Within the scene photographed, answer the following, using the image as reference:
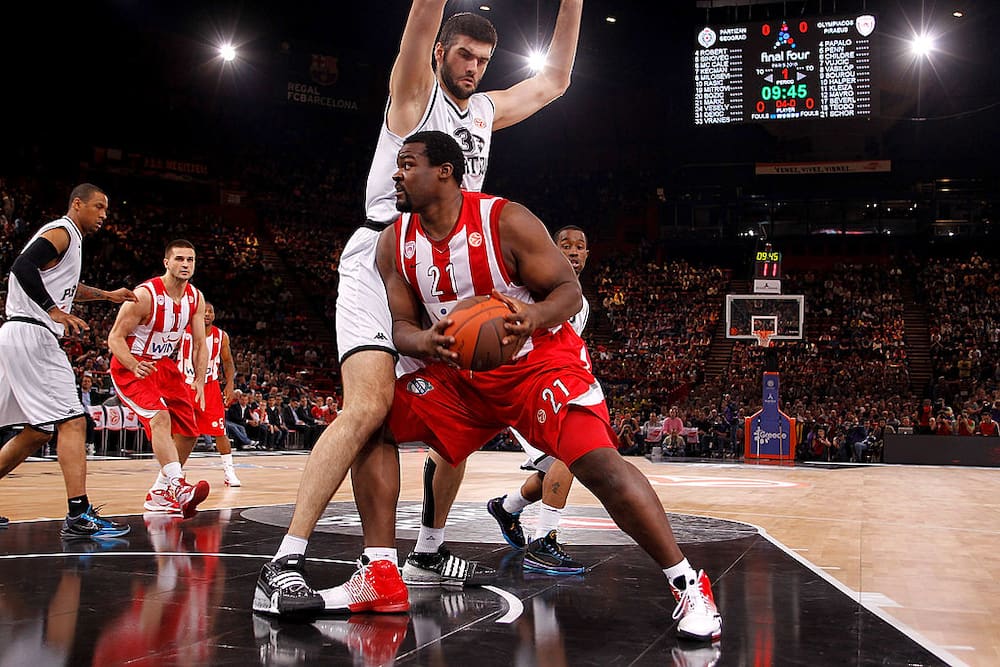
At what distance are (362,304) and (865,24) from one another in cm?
1239

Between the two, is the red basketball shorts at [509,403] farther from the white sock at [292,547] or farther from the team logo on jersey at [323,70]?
the team logo on jersey at [323,70]

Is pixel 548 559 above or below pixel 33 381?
below

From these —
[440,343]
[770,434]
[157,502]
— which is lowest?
[770,434]

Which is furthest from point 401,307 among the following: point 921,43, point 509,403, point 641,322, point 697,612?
point 641,322

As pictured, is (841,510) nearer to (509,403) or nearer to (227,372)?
(509,403)

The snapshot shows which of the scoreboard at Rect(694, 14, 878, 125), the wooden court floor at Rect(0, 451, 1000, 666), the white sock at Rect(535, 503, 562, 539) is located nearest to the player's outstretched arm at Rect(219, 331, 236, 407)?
the wooden court floor at Rect(0, 451, 1000, 666)

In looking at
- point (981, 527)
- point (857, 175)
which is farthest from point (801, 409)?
point (981, 527)

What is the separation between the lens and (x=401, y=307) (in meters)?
3.08

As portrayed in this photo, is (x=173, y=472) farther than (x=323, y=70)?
No

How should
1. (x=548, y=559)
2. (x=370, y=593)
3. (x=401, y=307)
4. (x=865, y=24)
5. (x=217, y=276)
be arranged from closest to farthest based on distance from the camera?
1. (x=370, y=593)
2. (x=401, y=307)
3. (x=548, y=559)
4. (x=865, y=24)
5. (x=217, y=276)

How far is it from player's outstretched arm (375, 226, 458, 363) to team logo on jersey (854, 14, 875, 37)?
12.2m

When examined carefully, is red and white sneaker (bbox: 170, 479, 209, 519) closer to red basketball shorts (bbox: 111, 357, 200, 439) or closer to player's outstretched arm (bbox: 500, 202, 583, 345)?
red basketball shorts (bbox: 111, 357, 200, 439)

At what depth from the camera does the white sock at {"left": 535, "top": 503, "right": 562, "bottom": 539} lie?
153 inches

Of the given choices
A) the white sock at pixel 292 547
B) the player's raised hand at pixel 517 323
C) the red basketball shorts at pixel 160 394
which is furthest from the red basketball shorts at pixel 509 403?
the red basketball shorts at pixel 160 394
